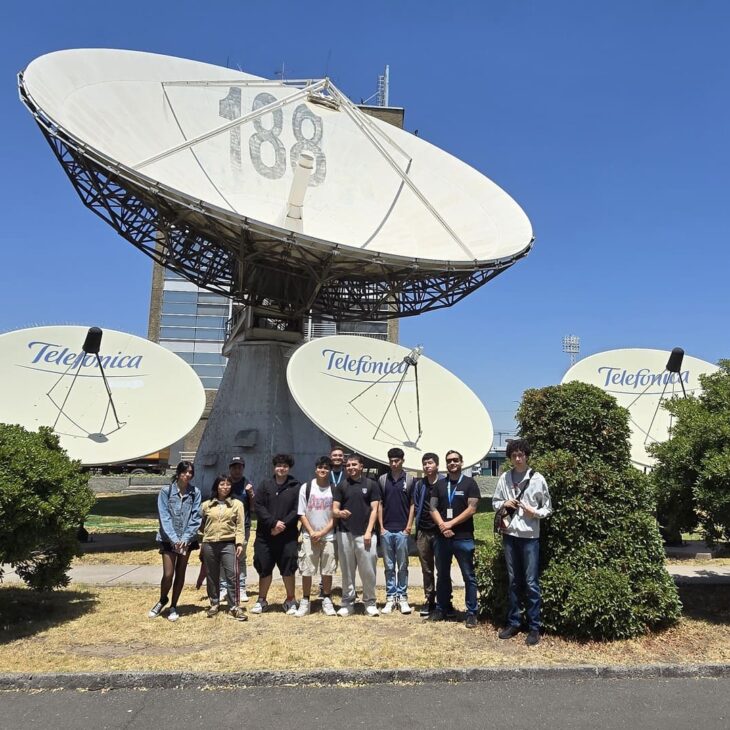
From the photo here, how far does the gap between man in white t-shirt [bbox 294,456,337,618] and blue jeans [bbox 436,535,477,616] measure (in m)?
1.41

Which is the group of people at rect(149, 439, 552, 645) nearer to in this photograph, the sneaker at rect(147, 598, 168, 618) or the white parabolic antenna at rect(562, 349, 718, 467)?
the sneaker at rect(147, 598, 168, 618)

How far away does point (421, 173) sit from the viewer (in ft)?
76.1

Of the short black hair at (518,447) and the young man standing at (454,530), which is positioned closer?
the short black hair at (518,447)

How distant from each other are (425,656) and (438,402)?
35.0 feet

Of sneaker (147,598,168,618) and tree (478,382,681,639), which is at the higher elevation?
tree (478,382,681,639)

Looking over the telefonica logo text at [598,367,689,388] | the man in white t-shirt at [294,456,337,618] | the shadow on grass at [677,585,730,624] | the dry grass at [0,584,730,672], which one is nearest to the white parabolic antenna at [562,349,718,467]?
the telefonica logo text at [598,367,689,388]

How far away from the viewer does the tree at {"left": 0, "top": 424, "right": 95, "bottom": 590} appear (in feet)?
20.9

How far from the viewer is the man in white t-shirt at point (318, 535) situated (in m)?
7.68

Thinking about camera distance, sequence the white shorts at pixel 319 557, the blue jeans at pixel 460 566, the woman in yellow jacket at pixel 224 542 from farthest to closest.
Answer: the white shorts at pixel 319 557, the woman in yellow jacket at pixel 224 542, the blue jeans at pixel 460 566

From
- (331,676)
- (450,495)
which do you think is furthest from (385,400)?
(331,676)

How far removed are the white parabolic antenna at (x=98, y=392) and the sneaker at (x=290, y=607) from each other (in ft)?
23.7

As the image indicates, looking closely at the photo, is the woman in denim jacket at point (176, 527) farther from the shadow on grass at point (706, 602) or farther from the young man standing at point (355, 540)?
the shadow on grass at point (706, 602)

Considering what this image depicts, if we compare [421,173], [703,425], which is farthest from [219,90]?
[703,425]

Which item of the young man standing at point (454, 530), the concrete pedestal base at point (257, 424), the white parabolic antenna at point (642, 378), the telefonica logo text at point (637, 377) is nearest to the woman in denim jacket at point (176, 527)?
the young man standing at point (454, 530)
